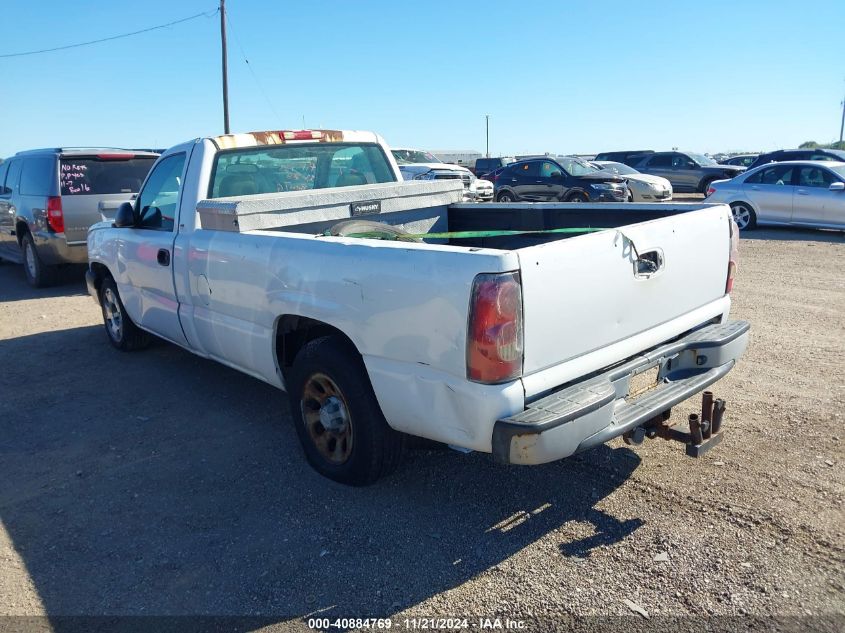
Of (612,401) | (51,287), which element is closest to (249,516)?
(612,401)

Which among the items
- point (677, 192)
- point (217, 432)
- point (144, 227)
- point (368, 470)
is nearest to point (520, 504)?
point (368, 470)

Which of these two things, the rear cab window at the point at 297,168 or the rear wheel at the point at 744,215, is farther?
the rear wheel at the point at 744,215

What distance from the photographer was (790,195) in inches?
549

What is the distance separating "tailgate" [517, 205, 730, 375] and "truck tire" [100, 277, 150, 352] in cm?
475

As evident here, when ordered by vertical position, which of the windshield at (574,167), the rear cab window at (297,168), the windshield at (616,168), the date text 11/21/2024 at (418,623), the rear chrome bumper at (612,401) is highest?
the windshield at (616,168)

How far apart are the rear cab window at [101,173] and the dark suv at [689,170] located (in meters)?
19.4

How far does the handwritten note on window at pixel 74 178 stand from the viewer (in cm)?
975

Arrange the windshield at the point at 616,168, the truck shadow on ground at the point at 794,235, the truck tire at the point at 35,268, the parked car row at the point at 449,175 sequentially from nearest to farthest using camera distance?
the truck tire at the point at 35,268 < the truck shadow on ground at the point at 794,235 < the parked car row at the point at 449,175 < the windshield at the point at 616,168

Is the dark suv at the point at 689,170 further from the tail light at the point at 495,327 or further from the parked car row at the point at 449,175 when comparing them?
the tail light at the point at 495,327

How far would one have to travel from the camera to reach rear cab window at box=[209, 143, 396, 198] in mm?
5133

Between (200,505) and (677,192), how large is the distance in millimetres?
25670

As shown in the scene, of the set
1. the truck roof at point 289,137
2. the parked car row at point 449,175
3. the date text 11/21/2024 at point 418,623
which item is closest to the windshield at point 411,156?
the parked car row at point 449,175

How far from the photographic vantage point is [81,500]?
155 inches

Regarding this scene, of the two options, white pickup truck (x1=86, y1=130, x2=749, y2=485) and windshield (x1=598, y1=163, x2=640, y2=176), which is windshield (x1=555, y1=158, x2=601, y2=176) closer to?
windshield (x1=598, y1=163, x2=640, y2=176)
